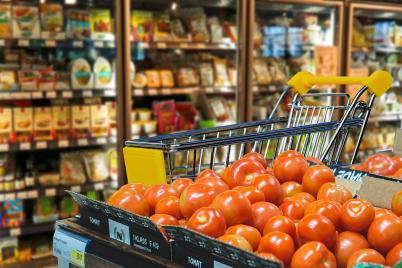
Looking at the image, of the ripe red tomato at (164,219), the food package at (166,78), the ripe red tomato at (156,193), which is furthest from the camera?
the food package at (166,78)

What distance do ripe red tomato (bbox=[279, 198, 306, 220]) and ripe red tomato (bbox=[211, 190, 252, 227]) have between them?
0.12m

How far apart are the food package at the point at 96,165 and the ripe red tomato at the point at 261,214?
8.17ft

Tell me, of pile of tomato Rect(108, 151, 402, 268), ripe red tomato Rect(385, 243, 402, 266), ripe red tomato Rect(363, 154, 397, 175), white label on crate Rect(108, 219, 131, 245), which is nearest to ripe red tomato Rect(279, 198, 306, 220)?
pile of tomato Rect(108, 151, 402, 268)

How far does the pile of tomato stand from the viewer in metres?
0.88

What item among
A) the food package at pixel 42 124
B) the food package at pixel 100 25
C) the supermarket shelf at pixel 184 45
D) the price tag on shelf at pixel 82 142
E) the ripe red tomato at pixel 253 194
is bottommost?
the price tag on shelf at pixel 82 142

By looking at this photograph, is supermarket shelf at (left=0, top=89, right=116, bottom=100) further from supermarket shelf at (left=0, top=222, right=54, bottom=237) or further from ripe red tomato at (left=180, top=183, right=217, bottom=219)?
ripe red tomato at (left=180, top=183, right=217, bottom=219)

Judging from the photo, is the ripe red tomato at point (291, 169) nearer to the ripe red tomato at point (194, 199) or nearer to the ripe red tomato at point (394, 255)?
the ripe red tomato at point (194, 199)

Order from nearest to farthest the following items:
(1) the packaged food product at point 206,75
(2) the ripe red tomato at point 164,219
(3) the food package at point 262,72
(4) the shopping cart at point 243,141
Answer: (2) the ripe red tomato at point 164,219 < (4) the shopping cart at point 243,141 < (1) the packaged food product at point 206,75 < (3) the food package at point 262,72

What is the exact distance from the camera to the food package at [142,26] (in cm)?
344

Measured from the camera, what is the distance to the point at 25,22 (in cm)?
308

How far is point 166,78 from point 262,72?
0.85 metres

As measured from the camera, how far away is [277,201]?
1.14 metres

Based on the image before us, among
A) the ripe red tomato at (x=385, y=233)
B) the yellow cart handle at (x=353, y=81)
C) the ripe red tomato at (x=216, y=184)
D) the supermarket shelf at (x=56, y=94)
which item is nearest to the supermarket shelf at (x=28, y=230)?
the supermarket shelf at (x=56, y=94)

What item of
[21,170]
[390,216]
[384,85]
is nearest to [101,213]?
[390,216]
